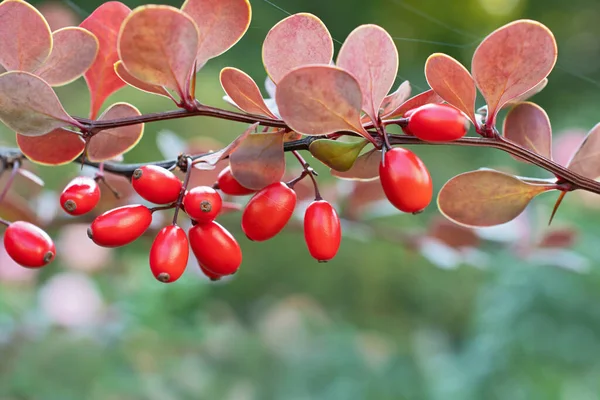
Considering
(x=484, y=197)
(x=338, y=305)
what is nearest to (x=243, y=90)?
(x=484, y=197)

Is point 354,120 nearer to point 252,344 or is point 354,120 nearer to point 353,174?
point 353,174

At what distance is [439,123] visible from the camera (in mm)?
278

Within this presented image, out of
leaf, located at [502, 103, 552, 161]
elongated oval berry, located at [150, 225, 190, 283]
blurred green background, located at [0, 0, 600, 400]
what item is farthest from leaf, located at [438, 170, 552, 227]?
blurred green background, located at [0, 0, 600, 400]

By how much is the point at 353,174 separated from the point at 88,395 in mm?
1008

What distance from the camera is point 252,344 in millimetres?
1418

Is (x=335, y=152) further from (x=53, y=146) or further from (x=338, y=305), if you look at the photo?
(x=338, y=305)

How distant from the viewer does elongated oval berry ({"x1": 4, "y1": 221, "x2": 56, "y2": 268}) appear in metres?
0.34

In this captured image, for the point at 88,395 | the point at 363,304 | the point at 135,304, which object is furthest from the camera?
the point at 363,304

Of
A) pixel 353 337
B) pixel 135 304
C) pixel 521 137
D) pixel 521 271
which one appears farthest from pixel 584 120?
pixel 521 137

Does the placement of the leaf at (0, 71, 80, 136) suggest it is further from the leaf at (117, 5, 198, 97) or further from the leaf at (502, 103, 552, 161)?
the leaf at (502, 103, 552, 161)

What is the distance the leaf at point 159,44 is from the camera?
255 mm

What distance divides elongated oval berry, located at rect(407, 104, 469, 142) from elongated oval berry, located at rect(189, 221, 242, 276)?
0.11m

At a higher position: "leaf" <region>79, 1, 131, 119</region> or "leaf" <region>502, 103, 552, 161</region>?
"leaf" <region>502, 103, 552, 161</region>

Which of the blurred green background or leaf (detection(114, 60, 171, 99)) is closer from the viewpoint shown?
Result: leaf (detection(114, 60, 171, 99))
